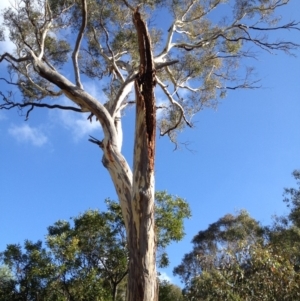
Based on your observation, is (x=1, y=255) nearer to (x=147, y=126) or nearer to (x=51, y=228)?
(x=51, y=228)

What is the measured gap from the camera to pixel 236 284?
20.3 feet

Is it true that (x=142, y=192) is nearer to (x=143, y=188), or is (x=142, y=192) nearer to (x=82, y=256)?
(x=143, y=188)

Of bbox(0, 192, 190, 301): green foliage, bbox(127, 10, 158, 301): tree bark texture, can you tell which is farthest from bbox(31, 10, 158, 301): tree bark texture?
bbox(0, 192, 190, 301): green foliage

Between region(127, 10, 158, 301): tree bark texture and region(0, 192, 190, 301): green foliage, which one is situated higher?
region(0, 192, 190, 301): green foliage

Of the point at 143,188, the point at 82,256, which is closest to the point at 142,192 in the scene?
the point at 143,188

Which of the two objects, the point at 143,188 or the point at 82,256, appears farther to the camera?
the point at 82,256

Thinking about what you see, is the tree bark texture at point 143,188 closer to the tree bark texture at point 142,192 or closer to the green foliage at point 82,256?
the tree bark texture at point 142,192

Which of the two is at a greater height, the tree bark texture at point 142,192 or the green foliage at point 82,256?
the green foliage at point 82,256

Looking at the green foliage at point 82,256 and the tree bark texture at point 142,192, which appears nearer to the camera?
the tree bark texture at point 142,192

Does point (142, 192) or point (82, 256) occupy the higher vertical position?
point (82, 256)

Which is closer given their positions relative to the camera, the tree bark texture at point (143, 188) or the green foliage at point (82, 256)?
the tree bark texture at point (143, 188)

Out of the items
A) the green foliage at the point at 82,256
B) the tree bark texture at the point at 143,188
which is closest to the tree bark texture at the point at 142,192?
the tree bark texture at the point at 143,188

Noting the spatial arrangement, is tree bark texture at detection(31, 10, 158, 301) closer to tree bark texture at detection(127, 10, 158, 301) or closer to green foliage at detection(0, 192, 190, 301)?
tree bark texture at detection(127, 10, 158, 301)

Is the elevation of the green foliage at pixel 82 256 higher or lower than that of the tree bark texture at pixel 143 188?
higher
